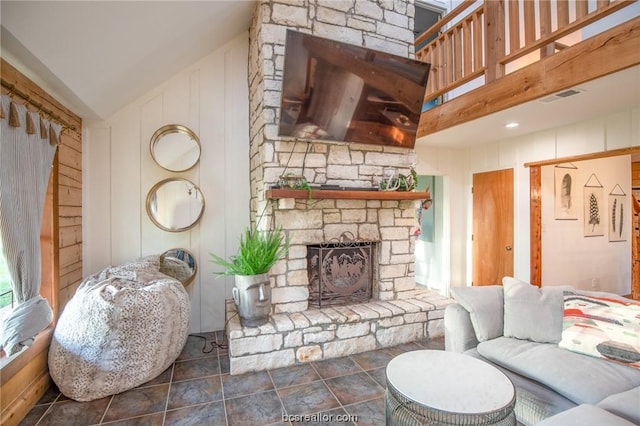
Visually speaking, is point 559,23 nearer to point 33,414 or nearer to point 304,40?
point 304,40

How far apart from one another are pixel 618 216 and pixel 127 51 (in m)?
6.73

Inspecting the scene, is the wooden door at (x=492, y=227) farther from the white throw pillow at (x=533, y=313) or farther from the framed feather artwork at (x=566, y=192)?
the white throw pillow at (x=533, y=313)

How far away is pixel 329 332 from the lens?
2.71 meters

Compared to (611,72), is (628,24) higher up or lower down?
higher up

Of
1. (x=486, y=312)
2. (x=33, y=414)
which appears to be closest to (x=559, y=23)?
(x=486, y=312)

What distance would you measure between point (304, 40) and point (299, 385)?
268 cm

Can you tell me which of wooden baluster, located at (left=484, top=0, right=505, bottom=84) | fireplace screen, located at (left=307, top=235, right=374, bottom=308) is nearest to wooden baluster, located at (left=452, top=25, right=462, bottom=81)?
wooden baluster, located at (left=484, top=0, right=505, bottom=84)

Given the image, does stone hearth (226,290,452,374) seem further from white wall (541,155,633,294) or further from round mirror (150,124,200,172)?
white wall (541,155,633,294)

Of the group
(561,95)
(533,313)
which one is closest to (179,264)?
(533,313)

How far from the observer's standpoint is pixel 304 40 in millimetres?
2568

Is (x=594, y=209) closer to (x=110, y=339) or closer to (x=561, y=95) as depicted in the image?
(x=561, y=95)

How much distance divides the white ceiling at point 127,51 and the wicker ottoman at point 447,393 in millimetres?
2428

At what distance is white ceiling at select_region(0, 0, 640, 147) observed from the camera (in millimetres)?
1739

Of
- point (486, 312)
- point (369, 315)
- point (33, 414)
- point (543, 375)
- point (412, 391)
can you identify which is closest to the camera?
point (412, 391)
